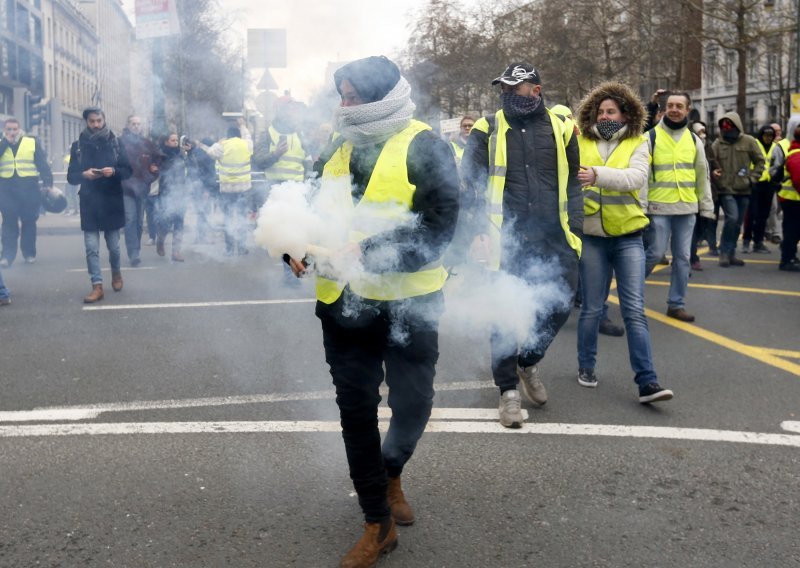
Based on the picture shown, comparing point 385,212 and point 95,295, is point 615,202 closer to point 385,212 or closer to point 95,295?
point 385,212

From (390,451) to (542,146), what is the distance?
2.13 meters

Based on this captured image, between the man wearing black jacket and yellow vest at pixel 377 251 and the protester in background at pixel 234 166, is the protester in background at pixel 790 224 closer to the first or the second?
the protester in background at pixel 234 166

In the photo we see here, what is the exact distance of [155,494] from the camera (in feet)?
12.6

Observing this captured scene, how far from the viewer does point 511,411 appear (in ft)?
15.7

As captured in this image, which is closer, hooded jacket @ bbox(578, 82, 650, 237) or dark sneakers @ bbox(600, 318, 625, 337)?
hooded jacket @ bbox(578, 82, 650, 237)

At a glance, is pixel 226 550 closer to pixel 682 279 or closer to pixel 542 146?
pixel 542 146

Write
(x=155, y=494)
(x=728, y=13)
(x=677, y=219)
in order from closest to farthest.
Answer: (x=155, y=494) < (x=677, y=219) < (x=728, y=13)

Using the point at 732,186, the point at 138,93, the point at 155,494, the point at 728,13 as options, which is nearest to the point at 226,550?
the point at 155,494

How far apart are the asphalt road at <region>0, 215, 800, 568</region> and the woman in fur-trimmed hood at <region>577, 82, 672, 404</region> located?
539 mm

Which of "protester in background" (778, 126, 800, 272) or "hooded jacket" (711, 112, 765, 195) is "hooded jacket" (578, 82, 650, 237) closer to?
"protester in background" (778, 126, 800, 272)

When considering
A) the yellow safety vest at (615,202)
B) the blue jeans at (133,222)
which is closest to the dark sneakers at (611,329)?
the yellow safety vest at (615,202)

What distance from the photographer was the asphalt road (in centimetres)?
335

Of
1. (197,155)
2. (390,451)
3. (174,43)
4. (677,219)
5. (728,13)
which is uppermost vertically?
(728,13)

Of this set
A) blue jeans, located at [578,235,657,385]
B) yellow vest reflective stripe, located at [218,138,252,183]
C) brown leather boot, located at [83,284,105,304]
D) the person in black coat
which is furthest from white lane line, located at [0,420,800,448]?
yellow vest reflective stripe, located at [218,138,252,183]
